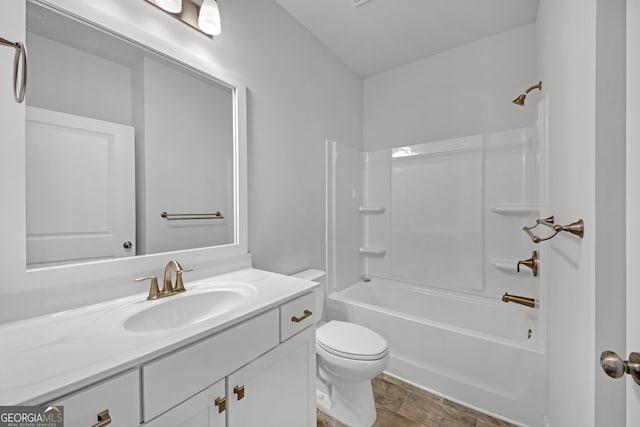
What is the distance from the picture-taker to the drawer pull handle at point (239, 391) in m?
0.84

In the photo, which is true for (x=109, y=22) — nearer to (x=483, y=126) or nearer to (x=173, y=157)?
(x=173, y=157)

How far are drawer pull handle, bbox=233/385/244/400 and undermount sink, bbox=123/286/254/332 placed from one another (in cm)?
26

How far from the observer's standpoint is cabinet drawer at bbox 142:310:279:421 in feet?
2.11

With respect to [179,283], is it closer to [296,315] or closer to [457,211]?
[296,315]

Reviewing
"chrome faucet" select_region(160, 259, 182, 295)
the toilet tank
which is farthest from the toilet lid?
"chrome faucet" select_region(160, 259, 182, 295)

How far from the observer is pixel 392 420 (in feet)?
4.83

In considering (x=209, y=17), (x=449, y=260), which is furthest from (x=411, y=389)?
(x=209, y=17)

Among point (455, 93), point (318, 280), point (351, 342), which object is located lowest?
point (351, 342)

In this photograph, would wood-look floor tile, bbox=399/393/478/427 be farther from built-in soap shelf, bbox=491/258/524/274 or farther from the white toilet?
built-in soap shelf, bbox=491/258/524/274

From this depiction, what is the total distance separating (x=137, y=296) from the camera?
1018 millimetres

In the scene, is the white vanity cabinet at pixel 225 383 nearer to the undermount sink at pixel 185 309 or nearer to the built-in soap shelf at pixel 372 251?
the undermount sink at pixel 185 309

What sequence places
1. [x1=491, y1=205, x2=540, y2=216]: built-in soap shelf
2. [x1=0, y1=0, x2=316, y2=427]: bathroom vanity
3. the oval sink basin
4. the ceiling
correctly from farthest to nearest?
[x1=491, y1=205, x2=540, y2=216]: built-in soap shelf < the ceiling < the oval sink basin < [x1=0, y1=0, x2=316, y2=427]: bathroom vanity

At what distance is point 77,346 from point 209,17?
1.41 metres
